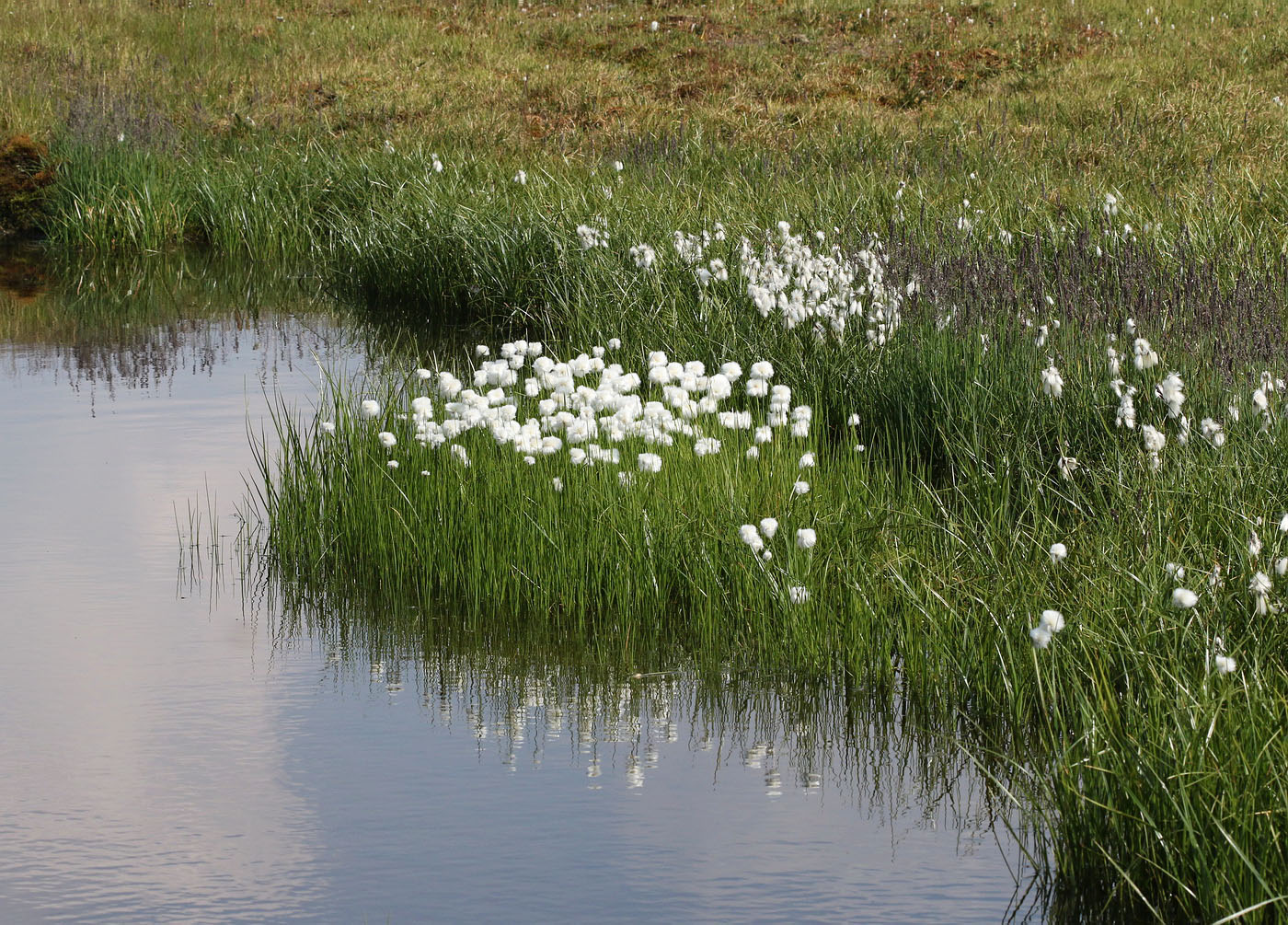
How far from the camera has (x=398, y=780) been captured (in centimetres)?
412

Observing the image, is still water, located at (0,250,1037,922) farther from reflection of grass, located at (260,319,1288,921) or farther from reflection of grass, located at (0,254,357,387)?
reflection of grass, located at (0,254,357,387)

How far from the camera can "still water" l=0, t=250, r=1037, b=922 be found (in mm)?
3490

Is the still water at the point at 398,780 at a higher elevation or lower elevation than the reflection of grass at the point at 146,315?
lower

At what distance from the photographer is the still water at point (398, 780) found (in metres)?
3.49

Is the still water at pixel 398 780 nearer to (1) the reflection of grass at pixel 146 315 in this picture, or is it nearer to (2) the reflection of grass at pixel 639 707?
(2) the reflection of grass at pixel 639 707

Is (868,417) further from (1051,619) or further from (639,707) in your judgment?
(1051,619)

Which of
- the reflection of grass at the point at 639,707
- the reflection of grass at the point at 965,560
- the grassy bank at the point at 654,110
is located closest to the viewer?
the reflection of grass at the point at 965,560

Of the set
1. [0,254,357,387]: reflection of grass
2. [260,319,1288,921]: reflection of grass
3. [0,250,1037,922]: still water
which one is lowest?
[0,250,1037,922]: still water

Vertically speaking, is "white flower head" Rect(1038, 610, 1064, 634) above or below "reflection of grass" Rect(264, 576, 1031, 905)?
above

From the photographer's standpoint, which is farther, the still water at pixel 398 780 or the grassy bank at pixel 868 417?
the grassy bank at pixel 868 417

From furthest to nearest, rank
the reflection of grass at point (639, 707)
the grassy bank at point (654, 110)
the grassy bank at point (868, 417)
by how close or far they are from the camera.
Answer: the grassy bank at point (654, 110)
the reflection of grass at point (639, 707)
the grassy bank at point (868, 417)

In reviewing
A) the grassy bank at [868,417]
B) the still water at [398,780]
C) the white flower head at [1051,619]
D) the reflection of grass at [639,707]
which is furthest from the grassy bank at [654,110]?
the white flower head at [1051,619]

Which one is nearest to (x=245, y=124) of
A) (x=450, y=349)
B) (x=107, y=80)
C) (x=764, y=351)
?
(x=107, y=80)

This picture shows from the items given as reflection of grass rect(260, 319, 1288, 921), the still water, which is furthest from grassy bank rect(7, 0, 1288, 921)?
the still water
